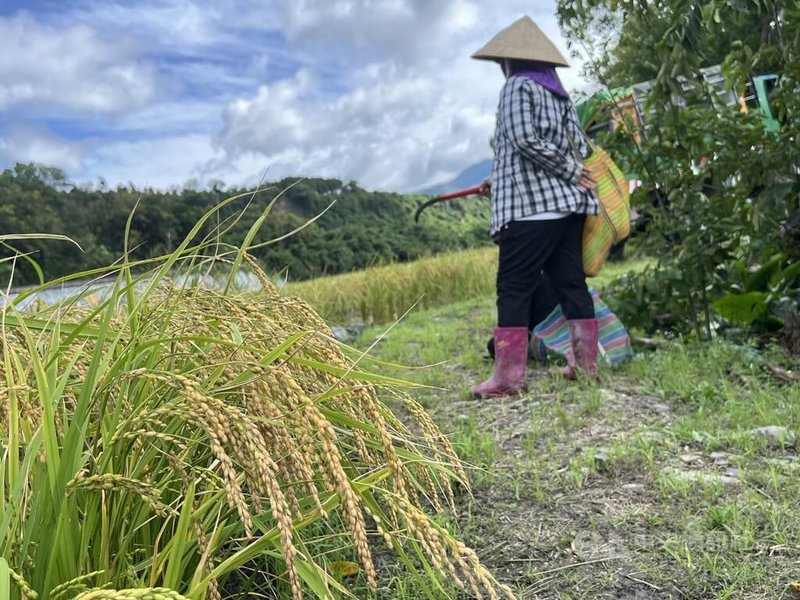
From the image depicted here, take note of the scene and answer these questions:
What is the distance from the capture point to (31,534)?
1061 millimetres

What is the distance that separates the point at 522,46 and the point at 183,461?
2625mm

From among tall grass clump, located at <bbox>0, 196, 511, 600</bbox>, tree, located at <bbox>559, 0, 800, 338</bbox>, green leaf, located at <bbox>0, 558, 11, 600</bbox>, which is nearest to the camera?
green leaf, located at <bbox>0, 558, 11, 600</bbox>

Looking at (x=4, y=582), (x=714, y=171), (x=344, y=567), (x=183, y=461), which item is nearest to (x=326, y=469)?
(x=183, y=461)

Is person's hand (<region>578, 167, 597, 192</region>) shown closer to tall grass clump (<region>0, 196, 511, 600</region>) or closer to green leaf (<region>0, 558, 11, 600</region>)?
tall grass clump (<region>0, 196, 511, 600</region>)

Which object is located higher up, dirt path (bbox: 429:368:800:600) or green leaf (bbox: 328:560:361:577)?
green leaf (bbox: 328:560:361:577)

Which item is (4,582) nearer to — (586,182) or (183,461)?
(183,461)

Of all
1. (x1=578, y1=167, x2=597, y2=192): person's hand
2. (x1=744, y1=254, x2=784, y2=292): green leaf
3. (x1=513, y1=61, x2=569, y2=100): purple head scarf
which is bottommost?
(x1=744, y1=254, x2=784, y2=292): green leaf

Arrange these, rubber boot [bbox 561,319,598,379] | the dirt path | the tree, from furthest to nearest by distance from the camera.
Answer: rubber boot [bbox 561,319,598,379]
the tree
the dirt path

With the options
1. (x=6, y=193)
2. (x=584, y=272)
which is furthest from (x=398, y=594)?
(x=6, y=193)

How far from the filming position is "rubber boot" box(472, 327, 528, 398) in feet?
10.5

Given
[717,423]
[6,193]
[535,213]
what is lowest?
[717,423]

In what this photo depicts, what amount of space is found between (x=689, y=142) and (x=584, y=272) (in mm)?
862

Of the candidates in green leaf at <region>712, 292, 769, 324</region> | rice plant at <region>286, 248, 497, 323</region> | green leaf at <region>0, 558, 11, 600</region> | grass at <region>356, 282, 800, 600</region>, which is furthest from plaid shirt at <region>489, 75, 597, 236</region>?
rice plant at <region>286, 248, 497, 323</region>

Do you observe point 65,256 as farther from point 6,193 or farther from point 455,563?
point 455,563
